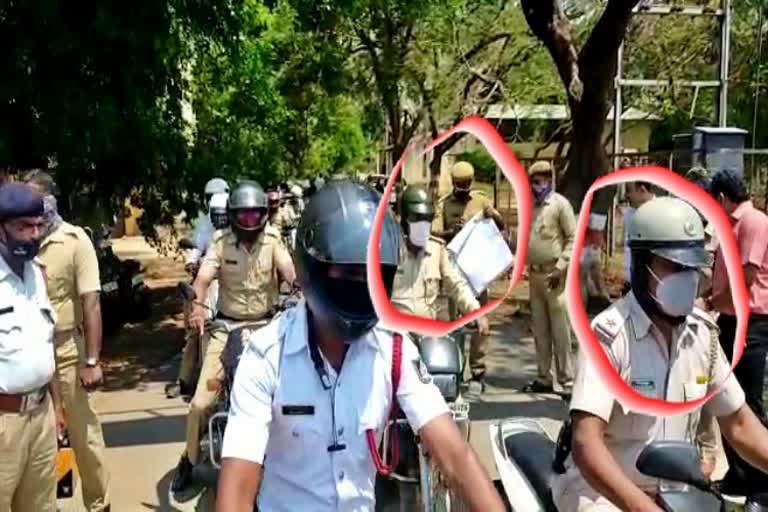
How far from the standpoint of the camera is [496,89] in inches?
1001

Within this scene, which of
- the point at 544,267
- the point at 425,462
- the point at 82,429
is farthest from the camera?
the point at 544,267

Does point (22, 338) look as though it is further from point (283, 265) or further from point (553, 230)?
point (553, 230)

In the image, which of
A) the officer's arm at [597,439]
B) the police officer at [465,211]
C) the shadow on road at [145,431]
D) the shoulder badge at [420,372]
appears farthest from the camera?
the police officer at [465,211]

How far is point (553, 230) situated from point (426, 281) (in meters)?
2.32

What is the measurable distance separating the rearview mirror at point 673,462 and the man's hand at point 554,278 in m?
5.72

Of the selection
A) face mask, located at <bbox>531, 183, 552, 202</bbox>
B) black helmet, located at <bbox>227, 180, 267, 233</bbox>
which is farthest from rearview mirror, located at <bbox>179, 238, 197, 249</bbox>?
black helmet, located at <bbox>227, 180, 267, 233</bbox>

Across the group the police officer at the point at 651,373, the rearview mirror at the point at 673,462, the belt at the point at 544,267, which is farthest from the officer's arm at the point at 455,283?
the rearview mirror at the point at 673,462

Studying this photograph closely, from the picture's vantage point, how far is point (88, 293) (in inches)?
221

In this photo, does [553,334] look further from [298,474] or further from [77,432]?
[298,474]

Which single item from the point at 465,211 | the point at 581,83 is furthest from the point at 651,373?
the point at 581,83

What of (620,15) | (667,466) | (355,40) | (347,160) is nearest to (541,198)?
(620,15)

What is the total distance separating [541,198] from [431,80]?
604 inches

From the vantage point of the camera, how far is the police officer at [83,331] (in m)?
5.56

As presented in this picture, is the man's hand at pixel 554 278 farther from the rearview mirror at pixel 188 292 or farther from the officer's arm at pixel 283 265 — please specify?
the rearview mirror at pixel 188 292
